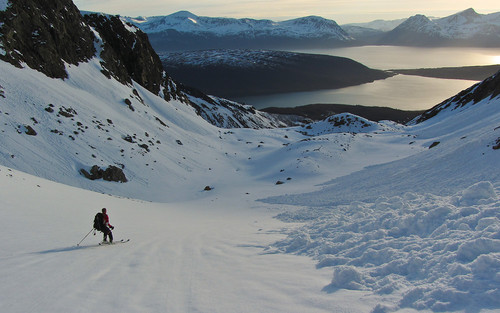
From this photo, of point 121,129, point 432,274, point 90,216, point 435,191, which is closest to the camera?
point 432,274

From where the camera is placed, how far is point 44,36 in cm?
3772

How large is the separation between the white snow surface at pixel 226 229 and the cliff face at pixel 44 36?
2776 millimetres

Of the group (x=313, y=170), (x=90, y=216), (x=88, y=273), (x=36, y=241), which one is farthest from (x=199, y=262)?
(x=313, y=170)

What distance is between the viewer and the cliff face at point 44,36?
3406 cm

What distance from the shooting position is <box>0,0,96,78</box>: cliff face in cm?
3406

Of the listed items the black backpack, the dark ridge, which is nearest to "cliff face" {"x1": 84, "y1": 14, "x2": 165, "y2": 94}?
Result: the black backpack

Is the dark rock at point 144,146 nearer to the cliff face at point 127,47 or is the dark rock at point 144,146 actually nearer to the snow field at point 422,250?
the cliff face at point 127,47

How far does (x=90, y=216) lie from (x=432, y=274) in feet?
46.6

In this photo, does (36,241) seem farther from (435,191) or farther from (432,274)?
(435,191)

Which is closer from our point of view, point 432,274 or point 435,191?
point 432,274

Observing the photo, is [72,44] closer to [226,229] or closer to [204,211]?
[204,211]

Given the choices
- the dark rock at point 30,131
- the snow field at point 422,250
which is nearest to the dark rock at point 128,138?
the dark rock at point 30,131

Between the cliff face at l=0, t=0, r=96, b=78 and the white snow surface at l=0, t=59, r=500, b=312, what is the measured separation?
109 inches

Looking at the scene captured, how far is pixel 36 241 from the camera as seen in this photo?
1030cm
